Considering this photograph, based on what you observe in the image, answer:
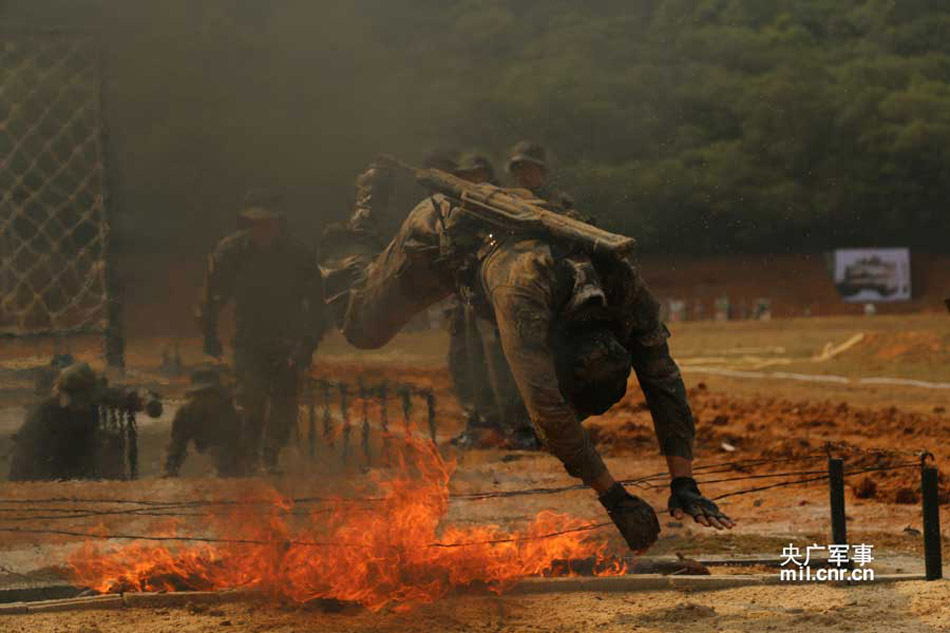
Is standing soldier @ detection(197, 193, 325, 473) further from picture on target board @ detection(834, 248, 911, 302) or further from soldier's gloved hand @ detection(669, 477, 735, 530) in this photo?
picture on target board @ detection(834, 248, 911, 302)

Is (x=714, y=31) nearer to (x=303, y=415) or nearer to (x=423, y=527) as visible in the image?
(x=303, y=415)

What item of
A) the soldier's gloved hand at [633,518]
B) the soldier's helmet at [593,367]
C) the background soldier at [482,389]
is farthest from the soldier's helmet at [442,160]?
the soldier's gloved hand at [633,518]

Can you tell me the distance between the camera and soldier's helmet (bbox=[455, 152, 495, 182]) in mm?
7492

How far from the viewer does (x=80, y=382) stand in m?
11.3

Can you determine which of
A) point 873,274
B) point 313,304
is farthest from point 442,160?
point 873,274

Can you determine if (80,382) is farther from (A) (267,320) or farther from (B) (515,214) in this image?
(B) (515,214)

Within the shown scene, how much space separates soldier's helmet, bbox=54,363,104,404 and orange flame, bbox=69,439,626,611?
255 cm

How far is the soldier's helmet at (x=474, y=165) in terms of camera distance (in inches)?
295

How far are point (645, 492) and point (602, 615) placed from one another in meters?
4.93

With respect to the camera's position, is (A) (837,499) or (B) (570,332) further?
(A) (837,499)

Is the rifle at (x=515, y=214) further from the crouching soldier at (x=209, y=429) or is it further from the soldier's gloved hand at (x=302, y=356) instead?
the crouching soldier at (x=209, y=429)

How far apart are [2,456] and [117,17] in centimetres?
469

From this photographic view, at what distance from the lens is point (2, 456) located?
12031 mm

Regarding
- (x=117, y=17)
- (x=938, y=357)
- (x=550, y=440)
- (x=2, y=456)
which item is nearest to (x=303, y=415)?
(x=2, y=456)
